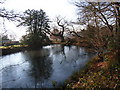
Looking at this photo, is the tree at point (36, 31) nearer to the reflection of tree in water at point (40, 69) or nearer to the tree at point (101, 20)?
the reflection of tree in water at point (40, 69)

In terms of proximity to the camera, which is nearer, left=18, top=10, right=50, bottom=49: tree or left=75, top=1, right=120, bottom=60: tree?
left=75, top=1, right=120, bottom=60: tree

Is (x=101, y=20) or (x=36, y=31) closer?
(x=101, y=20)

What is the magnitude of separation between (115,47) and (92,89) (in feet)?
7.90

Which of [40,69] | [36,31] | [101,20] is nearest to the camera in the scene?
[101,20]

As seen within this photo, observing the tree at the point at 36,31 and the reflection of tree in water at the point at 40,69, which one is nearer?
the reflection of tree in water at the point at 40,69

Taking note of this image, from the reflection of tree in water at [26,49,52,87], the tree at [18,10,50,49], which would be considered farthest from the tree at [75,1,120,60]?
the tree at [18,10,50,49]

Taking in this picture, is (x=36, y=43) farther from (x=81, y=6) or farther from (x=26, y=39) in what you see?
(x=81, y=6)

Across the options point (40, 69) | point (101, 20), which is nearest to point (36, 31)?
point (40, 69)

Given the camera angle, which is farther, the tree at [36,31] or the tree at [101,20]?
the tree at [36,31]

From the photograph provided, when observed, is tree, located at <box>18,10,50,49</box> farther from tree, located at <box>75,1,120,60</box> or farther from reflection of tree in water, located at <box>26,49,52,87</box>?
tree, located at <box>75,1,120,60</box>

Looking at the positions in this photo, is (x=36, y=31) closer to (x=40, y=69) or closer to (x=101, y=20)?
(x=40, y=69)

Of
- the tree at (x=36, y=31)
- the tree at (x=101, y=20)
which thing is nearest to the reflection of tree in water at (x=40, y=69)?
the tree at (x=101, y=20)

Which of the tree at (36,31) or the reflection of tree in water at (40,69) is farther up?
the tree at (36,31)

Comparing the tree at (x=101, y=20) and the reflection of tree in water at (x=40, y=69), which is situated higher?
the tree at (x=101, y=20)
